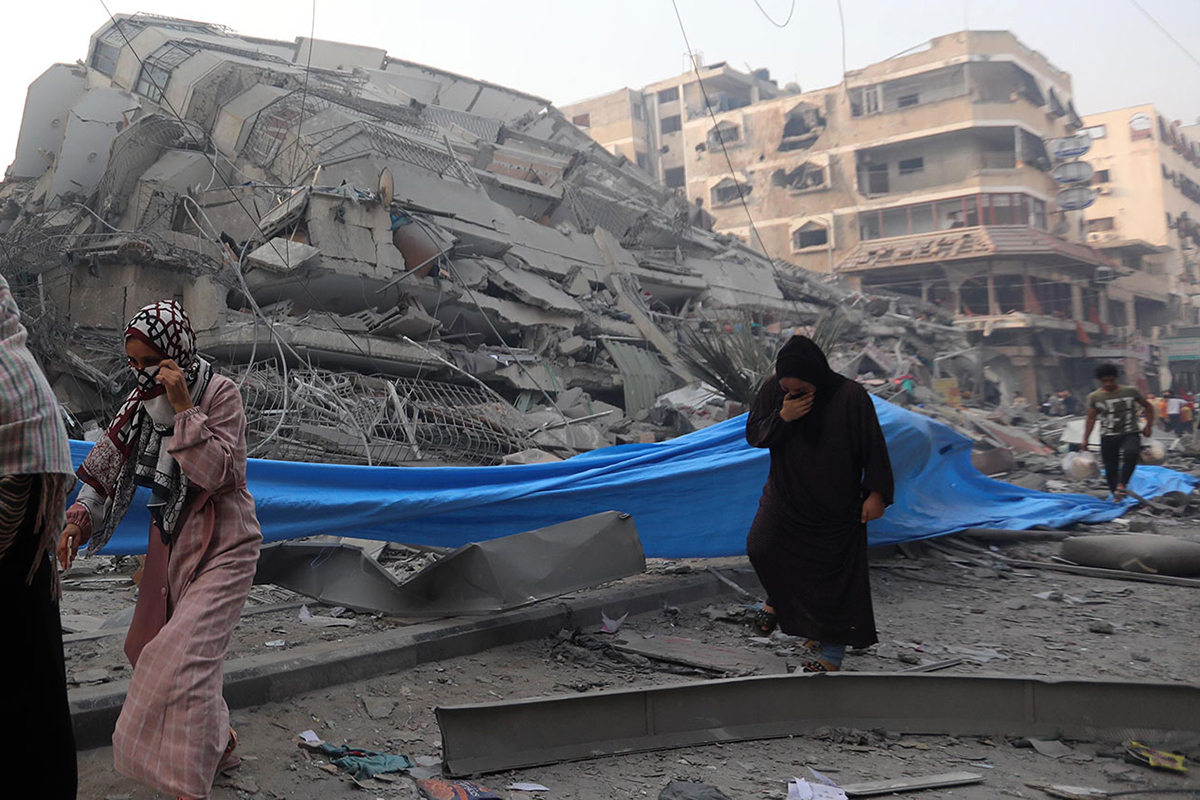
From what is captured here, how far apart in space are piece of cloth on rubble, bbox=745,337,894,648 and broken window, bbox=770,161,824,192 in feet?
119

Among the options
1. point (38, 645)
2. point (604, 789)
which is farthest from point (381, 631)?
point (38, 645)

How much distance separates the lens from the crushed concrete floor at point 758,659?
2555mm

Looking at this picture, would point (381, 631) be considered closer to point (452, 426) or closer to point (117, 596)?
point (117, 596)

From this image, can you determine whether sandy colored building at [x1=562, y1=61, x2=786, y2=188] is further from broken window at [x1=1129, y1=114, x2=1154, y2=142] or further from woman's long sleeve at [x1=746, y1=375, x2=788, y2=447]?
woman's long sleeve at [x1=746, y1=375, x2=788, y2=447]

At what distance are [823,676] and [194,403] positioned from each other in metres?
2.13

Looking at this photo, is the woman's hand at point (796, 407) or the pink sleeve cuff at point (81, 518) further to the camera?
the woman's hand at point (796, 407)

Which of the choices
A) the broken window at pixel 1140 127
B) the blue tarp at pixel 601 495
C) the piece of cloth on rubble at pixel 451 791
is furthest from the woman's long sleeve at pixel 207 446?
the broken window at pixel 1140 127

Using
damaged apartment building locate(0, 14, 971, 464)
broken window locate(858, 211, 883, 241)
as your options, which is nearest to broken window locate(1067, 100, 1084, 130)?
broken window locate(858, 211, 883, 241)

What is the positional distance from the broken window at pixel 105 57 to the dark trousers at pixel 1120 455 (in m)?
22.1

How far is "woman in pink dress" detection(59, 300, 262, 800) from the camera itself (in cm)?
202

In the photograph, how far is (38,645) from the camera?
1685mm

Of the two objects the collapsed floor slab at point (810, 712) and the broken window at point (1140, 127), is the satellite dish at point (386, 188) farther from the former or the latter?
the broken window at point (1140, 127)

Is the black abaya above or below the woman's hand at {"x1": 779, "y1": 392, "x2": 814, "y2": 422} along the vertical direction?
below

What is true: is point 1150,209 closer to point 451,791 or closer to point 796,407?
point 796,407
